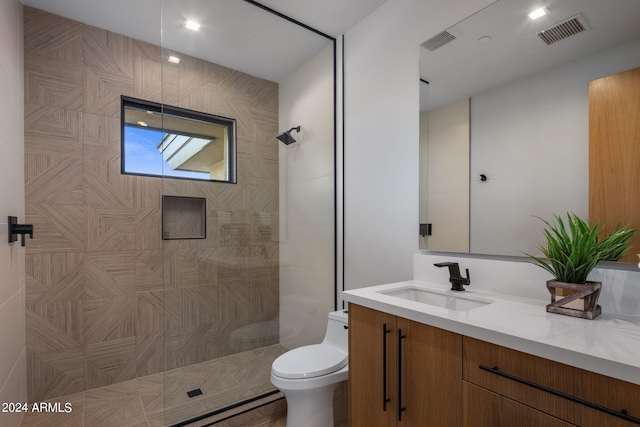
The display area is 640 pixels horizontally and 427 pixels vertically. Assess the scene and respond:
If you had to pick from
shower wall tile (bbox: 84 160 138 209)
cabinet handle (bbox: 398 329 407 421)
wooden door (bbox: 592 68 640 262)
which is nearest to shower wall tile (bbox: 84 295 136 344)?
shower wall tile (bbox: 84 160 138 209)

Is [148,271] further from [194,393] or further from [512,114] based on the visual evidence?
[512,114]

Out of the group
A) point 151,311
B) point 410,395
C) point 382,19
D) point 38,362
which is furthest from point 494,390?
point 38,362

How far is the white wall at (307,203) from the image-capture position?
2.40 m

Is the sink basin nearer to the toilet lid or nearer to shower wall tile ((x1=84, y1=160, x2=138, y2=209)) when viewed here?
the toilet lid

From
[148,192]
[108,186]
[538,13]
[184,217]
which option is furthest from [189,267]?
[538,13]

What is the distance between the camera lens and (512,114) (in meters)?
1.56

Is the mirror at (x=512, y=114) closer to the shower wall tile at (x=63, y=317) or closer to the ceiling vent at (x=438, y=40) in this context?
the ceiling vent at (x=438, y=40)

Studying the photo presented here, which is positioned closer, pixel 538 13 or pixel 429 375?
pixel 429 375

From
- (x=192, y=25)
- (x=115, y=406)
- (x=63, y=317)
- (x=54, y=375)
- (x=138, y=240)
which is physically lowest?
(x=115, y=406)

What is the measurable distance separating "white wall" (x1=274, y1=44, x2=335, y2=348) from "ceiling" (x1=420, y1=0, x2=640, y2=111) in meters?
0.87

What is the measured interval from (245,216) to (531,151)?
167 centimetres

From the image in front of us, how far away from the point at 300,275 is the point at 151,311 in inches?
50.4

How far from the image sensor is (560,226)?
4.61 feet

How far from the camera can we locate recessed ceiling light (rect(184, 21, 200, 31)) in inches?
77.7
